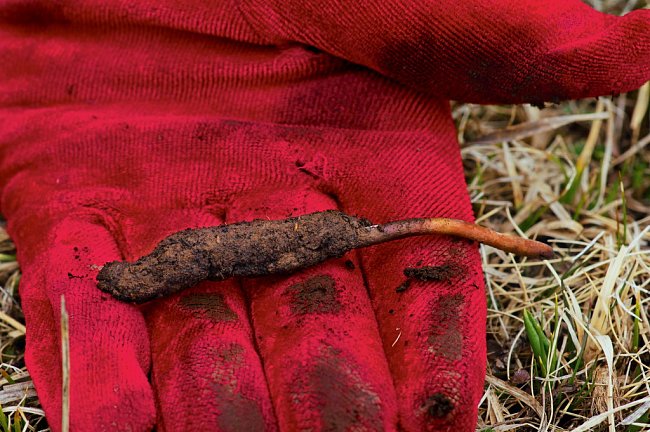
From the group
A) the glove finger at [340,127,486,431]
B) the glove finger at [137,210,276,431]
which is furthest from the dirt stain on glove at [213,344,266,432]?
the glove finger at [340,127,486,431]

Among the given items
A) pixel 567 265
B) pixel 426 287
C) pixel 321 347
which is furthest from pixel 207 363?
pixel 567 265

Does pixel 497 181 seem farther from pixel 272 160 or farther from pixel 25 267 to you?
pixel 25 267

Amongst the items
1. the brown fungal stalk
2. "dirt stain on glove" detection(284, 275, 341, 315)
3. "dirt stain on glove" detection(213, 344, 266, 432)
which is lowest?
"dirt stain on glove" detection(213, 344, 266, 432)

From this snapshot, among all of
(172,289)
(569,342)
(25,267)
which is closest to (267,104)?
(172,289)

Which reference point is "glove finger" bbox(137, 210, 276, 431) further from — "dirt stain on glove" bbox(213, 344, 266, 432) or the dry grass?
the dry grass

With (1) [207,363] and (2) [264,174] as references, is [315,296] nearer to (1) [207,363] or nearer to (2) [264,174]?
(1) [207,363]

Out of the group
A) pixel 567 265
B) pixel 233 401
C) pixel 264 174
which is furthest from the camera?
pixel 567 265
